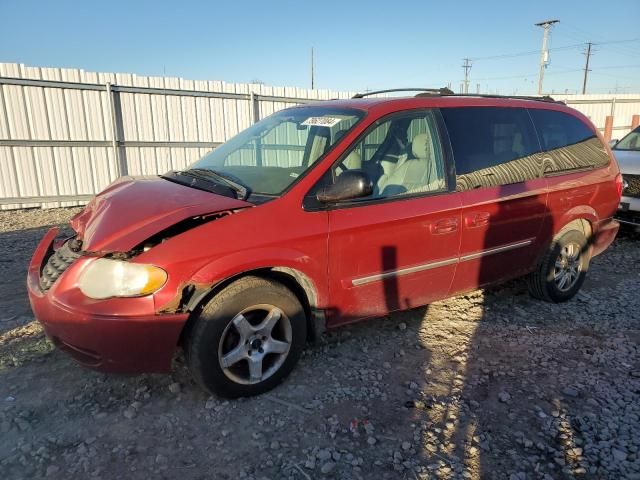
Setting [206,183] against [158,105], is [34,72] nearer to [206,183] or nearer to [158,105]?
[158,105]

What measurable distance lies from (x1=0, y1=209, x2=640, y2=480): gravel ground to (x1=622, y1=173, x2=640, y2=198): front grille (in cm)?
359

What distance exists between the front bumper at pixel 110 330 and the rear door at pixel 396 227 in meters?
1.09

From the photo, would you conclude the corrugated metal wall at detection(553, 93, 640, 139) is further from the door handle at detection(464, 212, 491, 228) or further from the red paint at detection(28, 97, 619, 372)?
the door handle at detection(464, 212, 491, 228)

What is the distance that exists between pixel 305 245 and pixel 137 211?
3.39 ft

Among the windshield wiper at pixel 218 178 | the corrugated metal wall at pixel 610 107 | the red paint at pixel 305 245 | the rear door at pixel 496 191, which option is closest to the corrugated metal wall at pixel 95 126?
the red paint at pixel 305 245

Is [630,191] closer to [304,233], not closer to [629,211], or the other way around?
[629,211]

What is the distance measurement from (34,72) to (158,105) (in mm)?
2325

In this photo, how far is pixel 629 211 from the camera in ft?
22.5

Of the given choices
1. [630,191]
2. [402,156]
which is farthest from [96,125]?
[630,191]

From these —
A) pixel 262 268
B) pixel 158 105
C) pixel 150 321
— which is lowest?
pixel 150 321

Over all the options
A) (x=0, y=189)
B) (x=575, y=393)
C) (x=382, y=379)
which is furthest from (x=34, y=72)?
(x=575, y=393)

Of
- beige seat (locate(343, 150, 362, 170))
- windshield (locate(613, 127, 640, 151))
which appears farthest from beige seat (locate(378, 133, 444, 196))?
windshield (locate(613, 127, 640, 151))

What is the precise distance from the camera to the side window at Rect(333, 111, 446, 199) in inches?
126

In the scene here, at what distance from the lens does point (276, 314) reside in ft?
9.34
